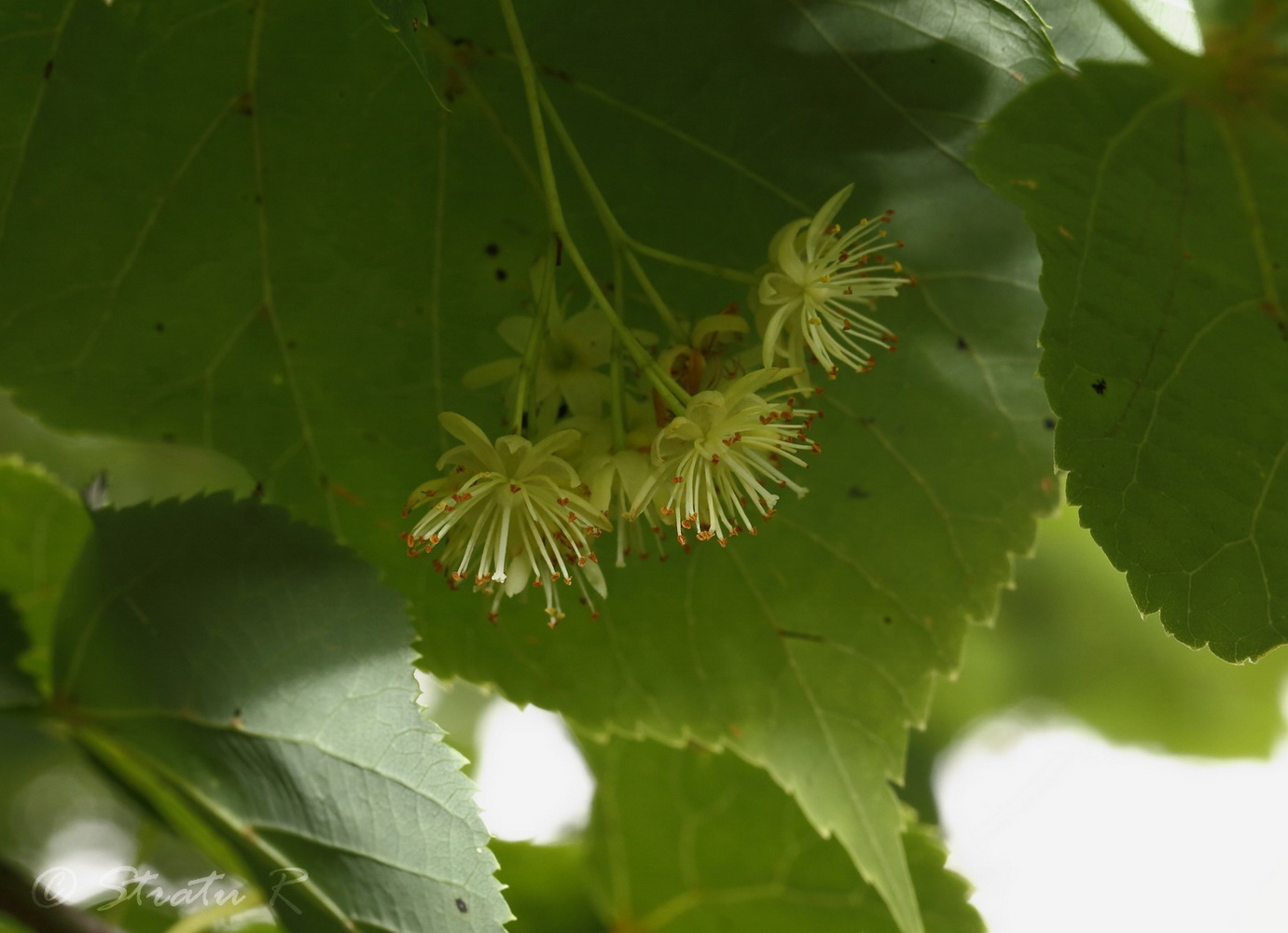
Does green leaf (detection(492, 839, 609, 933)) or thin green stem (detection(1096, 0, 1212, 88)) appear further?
green leaf (detection(492, 839, 609, 933))

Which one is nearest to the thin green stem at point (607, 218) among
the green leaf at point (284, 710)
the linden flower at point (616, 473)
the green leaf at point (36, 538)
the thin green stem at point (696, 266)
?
the thin green stem at point (696, 266)

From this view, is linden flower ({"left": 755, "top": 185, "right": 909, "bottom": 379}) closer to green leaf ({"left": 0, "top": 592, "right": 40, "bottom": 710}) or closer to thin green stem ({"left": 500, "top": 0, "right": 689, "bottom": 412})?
thin green stem ({"left": 500, "top": 0, "right": 689, "bottom": 412})

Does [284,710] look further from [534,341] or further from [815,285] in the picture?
[815,285]

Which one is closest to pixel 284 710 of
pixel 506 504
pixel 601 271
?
pixel 506 504

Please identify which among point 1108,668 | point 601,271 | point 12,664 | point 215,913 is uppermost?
point 1108,668

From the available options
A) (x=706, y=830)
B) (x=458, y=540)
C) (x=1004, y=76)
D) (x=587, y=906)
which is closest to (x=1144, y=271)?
(x=1004, y=76)

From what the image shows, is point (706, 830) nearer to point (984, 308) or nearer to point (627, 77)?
point (984, 308)

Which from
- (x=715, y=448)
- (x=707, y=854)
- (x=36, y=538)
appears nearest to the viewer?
(x=715, y=448)

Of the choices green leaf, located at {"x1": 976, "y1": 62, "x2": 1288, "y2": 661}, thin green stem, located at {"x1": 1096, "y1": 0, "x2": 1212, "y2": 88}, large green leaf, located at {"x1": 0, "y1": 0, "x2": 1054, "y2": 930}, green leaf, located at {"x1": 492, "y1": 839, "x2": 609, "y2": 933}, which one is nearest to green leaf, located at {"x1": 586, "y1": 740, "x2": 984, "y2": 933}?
green leaf, located at {"x1": 492, "y1": 839, "x2": 609, "y2": 933}
